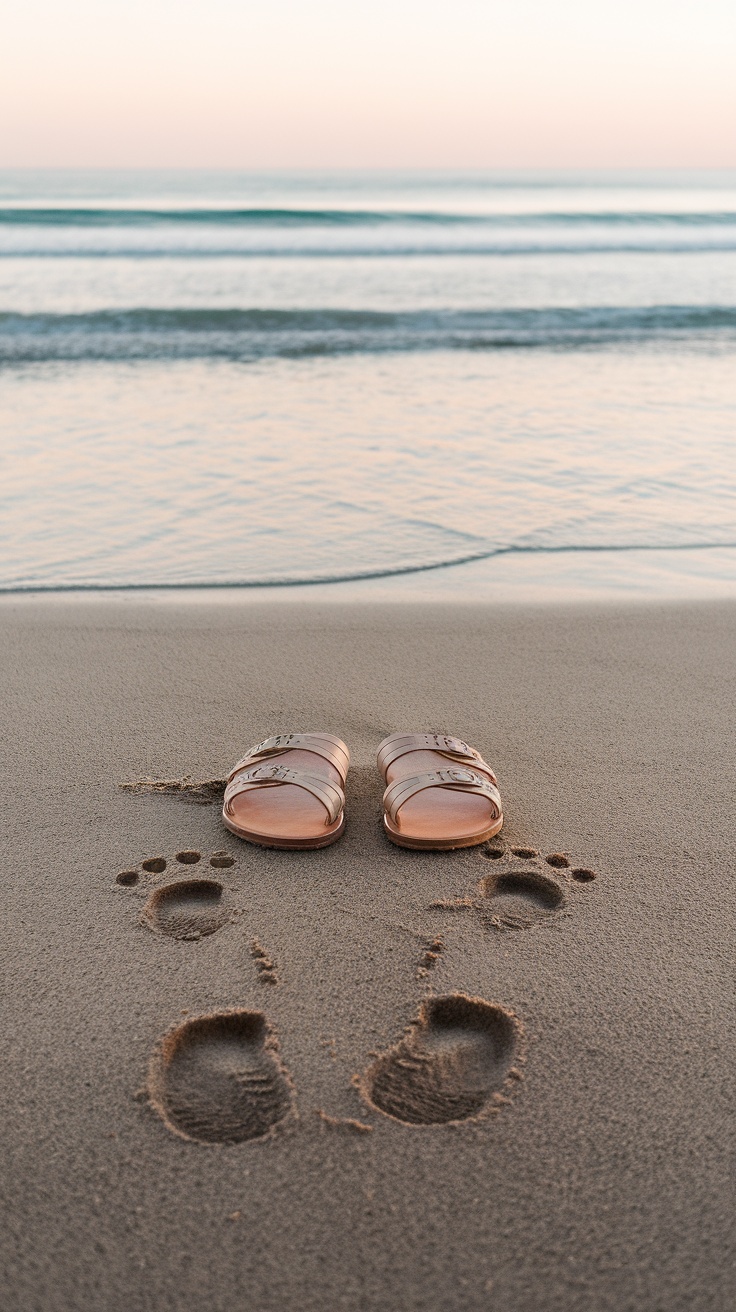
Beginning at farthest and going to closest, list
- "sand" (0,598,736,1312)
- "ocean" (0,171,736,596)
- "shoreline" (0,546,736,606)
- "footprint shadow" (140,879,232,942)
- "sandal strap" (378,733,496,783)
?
1. "ocean" (0,171,736,596)
2. "shoreline" (0,546,736,606)
3. "sandal strap" (378,733,496,783)
4. "footprint shadow" (140,879,232,942)
5. "sand" (0,598,736,1312)

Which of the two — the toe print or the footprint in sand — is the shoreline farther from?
the toe print

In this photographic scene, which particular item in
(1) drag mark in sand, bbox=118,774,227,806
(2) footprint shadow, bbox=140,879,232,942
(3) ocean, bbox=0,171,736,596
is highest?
(3) ocean, bbox=0,171,736,596

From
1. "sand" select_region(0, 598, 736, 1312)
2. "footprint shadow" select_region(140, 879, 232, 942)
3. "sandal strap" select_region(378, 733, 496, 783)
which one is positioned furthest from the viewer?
"sandal strap" select_region(378, 733, 496, 783)

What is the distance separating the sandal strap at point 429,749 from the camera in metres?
2.19

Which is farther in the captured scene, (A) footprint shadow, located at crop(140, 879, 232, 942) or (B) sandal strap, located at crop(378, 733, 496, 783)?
(B) sandal strap, located at crop(378, 733, 496, 783)

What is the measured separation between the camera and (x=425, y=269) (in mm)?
15477

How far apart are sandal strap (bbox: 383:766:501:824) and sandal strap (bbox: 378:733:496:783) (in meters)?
0.10

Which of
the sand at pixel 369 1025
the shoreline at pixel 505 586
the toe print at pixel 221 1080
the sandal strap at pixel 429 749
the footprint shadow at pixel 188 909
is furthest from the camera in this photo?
the shoreline at pixel 505 586

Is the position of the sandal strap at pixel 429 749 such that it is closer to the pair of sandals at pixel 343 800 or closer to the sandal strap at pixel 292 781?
the pair of sandals at pixel 343 800

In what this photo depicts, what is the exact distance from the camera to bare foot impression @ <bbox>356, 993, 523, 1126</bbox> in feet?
4.47

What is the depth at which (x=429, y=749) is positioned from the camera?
7.19 ft

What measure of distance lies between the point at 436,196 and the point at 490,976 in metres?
36.9

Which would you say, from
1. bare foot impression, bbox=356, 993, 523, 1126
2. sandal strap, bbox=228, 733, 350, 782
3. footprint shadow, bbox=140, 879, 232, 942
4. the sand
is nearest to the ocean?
the sand

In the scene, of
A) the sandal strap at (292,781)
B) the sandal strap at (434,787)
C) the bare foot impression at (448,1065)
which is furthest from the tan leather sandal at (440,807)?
the bare foot impression at (448,1065)
